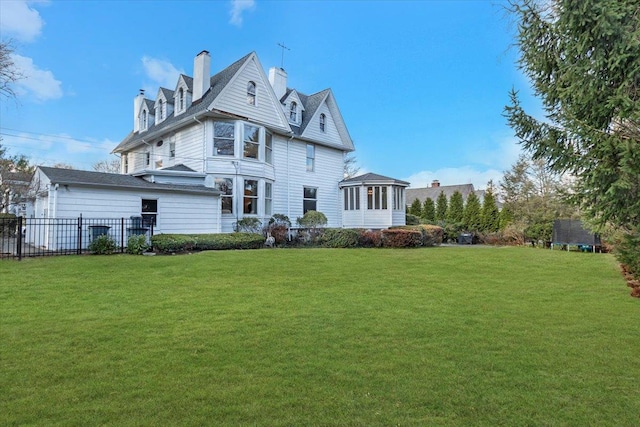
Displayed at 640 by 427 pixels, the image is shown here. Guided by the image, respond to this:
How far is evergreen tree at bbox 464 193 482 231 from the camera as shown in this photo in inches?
1137

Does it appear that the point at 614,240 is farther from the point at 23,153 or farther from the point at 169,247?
the point at 23,153

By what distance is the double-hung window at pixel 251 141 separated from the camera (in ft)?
56.2

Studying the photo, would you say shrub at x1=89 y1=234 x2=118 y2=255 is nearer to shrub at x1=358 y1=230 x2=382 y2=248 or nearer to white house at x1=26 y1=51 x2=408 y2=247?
white house at x1=26 y1=51 x2=408 y2=247

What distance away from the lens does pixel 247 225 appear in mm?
16344

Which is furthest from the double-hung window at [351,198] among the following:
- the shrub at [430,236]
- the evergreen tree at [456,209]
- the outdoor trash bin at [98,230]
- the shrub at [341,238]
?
the evergreen tree at [456,209]

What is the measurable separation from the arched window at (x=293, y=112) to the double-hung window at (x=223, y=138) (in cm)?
528

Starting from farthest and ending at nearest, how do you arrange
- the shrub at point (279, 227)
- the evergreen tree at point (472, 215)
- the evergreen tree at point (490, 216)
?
the evergreen tree at point (472, 215)
the evergreen tree at point (490, 216)
the shrub at point (279, 227)

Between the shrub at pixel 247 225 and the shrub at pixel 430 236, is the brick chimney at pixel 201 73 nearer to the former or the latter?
the shrub at pixel 247 225

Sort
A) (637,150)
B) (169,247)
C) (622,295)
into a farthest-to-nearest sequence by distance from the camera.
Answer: (169,247) < (622,295) < (637,150)

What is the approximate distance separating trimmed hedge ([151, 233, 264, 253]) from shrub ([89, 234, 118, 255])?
1.34 meters

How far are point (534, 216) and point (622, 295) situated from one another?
55.2 feet

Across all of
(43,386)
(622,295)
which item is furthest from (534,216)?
(43,386)

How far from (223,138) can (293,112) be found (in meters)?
6.22

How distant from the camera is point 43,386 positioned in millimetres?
3006
